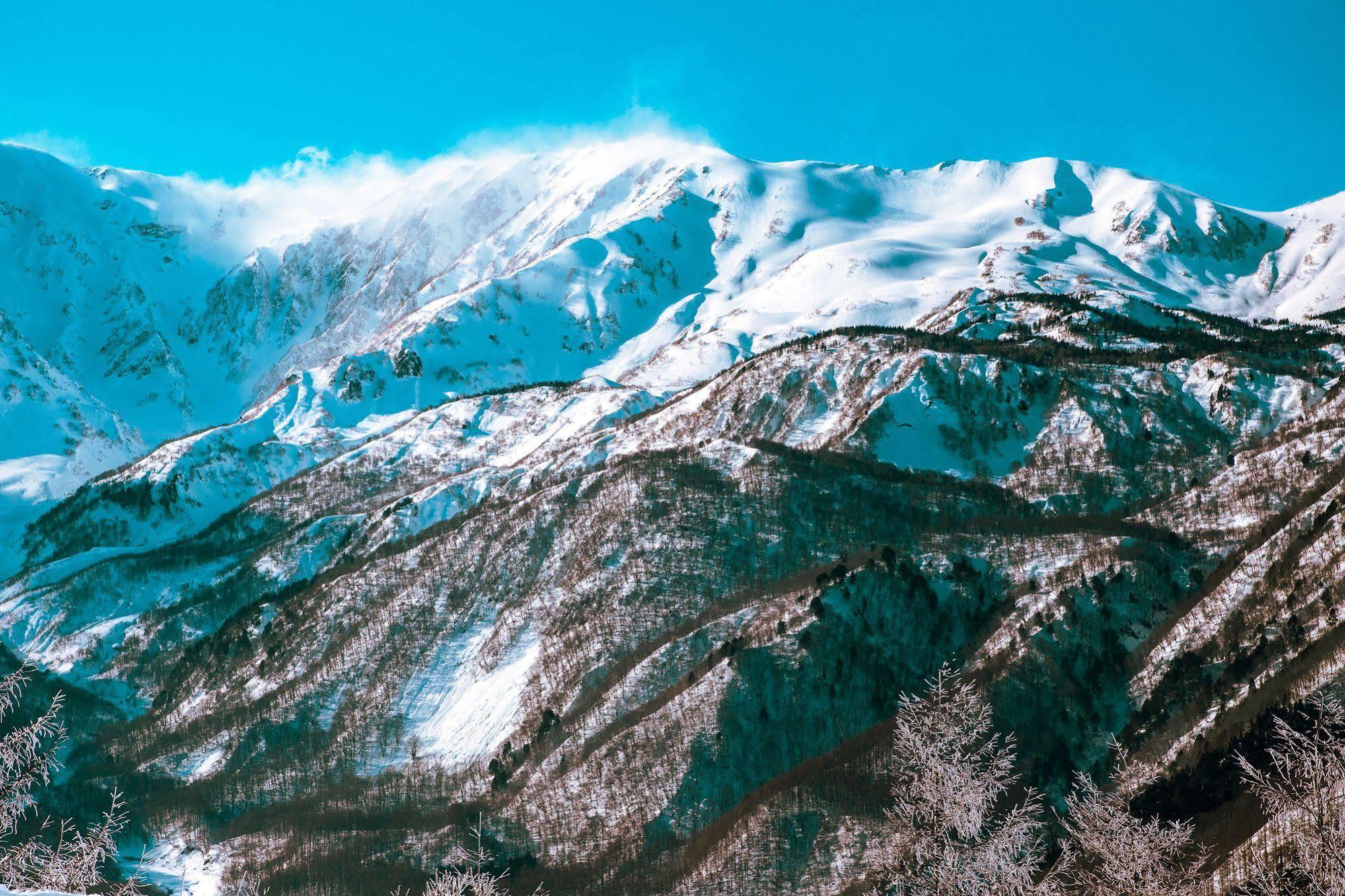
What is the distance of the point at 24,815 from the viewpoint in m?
43.8

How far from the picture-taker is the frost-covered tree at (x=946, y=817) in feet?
137

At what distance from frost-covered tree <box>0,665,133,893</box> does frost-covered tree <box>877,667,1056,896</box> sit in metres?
26.3

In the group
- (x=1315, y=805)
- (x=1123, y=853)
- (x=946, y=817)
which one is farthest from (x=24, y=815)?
(x=1315, y=805)

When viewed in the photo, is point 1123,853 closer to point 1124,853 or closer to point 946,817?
point 1124,853

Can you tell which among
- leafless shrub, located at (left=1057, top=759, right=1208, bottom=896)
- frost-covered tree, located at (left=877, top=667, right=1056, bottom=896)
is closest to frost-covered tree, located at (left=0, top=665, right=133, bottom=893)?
frost-covered tree, located at (left=877, top=667, right=1056, bottom=896)

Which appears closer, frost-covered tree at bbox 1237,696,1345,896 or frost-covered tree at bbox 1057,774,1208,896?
frost-covered tree at bbox 1237,696,1345,896

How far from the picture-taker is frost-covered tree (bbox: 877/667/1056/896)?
41.8 metres

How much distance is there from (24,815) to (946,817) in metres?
31.4

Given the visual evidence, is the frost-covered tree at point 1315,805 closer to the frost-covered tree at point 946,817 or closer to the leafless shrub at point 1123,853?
the leafless shrub at point 1123,853

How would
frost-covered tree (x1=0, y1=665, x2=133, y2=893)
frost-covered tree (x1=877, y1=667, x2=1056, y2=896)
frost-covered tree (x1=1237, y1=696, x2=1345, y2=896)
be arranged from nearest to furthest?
1. frost-covered tree (x1=0, y1=665, x2=133, y2=893)
2. frost-covered tree (x1=1237, y1=696, x2=1345, y2=896)
3. frost-covered tree (x1=877, y1=667, x2=1056, y2=896)

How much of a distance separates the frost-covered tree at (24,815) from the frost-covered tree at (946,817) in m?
26.3

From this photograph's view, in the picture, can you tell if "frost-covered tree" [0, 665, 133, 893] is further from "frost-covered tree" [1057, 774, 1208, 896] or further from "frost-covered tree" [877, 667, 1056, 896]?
"frost-covered tree" [1057, 774, 1208, 896]

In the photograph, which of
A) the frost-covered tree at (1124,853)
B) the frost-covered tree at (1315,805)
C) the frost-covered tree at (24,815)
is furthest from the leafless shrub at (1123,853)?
the frost-covered tree at (24,815)

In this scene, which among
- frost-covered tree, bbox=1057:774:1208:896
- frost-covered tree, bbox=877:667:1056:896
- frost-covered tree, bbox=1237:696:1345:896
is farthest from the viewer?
frost-covered tree, bbox=1057:774:1208:896
